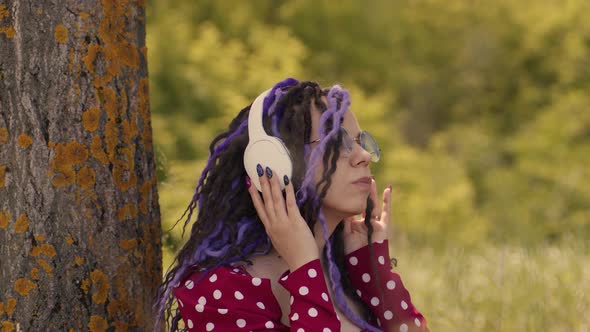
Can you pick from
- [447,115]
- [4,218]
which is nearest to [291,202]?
[4,218]

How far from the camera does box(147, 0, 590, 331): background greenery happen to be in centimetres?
370

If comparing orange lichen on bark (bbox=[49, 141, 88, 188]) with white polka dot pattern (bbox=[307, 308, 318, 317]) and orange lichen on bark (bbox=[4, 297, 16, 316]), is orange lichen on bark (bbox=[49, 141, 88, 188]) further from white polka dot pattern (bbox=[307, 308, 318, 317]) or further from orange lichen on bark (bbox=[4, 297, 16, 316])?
white polka dot pattern (bbox=[307, 308, 318, 317])

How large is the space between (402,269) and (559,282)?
42.5 inches

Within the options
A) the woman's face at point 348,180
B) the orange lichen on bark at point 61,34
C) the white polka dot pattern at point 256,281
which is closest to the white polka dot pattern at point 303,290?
the white polka dot pattern at point 256,281

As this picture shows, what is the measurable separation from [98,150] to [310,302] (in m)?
0.76

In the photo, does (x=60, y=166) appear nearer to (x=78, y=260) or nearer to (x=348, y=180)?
(x=78, y=260)

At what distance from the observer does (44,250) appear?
6.93 feet

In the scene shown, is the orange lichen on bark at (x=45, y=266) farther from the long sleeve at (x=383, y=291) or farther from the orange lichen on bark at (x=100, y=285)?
→ the long sleeve at (x=383, y=291)

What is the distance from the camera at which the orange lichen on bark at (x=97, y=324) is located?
2186 millimetres

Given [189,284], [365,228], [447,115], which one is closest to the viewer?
[189,284]

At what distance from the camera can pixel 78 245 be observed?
2148mm

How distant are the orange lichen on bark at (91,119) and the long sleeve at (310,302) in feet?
2.34

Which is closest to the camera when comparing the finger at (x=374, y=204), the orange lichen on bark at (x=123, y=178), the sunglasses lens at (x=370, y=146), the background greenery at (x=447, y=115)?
the sunglasses lens at (x=370, y=146)

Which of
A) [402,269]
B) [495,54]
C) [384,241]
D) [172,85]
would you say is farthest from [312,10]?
[384,241]
